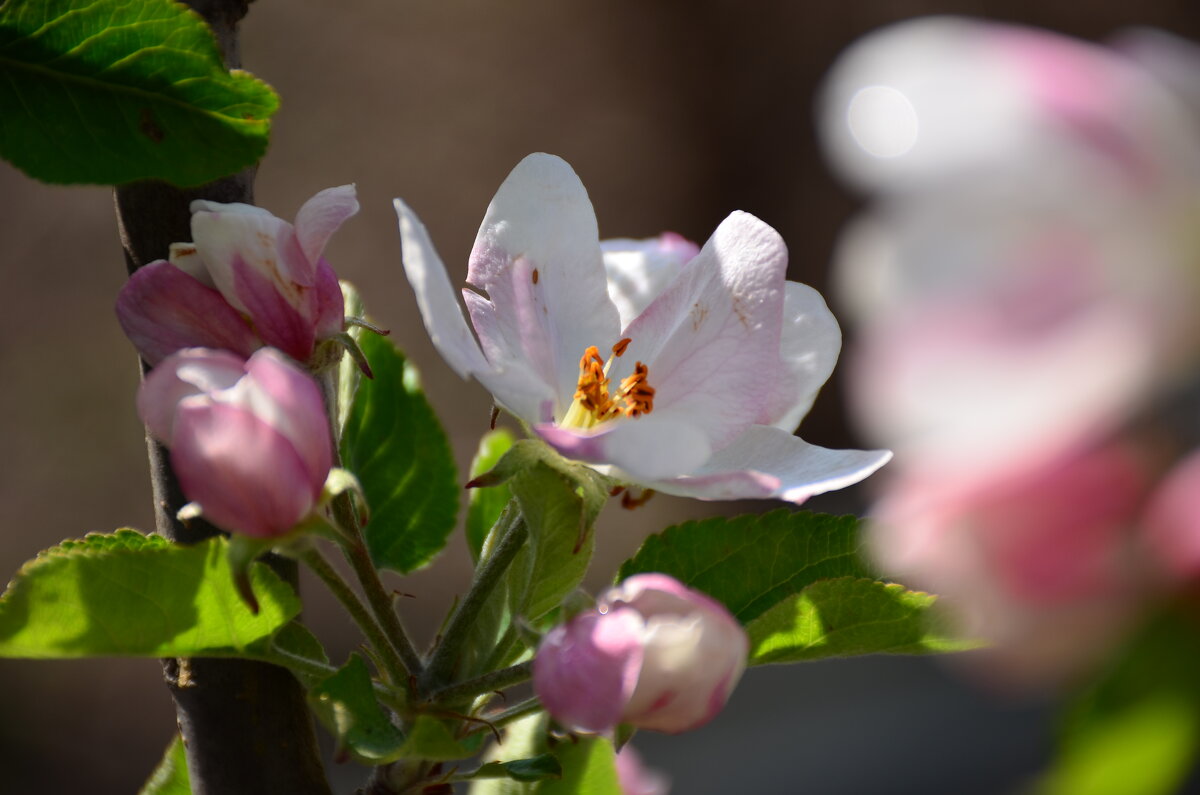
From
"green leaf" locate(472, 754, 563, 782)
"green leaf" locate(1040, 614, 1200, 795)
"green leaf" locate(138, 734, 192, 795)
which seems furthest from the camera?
"green leaf" locate(138, 734, 192, 795)

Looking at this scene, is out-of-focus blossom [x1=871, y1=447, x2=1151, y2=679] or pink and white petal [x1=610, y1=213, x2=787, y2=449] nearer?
out-of-focus blossom [x1=871, y1=447, x2=1151, y2=679]

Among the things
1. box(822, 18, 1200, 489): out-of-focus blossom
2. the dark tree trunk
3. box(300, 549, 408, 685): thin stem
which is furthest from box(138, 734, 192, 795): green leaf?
box(822, 18, 1200, 489): out-of-focus blossom

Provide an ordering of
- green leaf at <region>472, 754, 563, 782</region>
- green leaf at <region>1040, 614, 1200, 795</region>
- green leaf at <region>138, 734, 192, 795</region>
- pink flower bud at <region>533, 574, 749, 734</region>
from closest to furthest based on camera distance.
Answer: green leaf at <region>1040, 614, 1200, 795</region> < pink flower bud at <region>533, 574, 749, 734</region> < green leaf at <region>472, 754, 563, 782</region> < green leaf at <region>138, 734, 192, 795</region>

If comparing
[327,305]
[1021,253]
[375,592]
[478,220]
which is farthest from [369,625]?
[478,220]

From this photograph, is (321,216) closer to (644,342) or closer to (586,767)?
(644,342)

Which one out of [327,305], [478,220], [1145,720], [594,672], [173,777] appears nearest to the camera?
[1145,720]

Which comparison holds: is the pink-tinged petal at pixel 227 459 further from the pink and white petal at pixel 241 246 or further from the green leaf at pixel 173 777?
the green leaf at pixel 173 777

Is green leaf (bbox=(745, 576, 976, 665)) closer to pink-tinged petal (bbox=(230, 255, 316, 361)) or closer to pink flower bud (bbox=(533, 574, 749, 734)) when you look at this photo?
pink flower bud (bbox=(533, 574, 749, 734))
